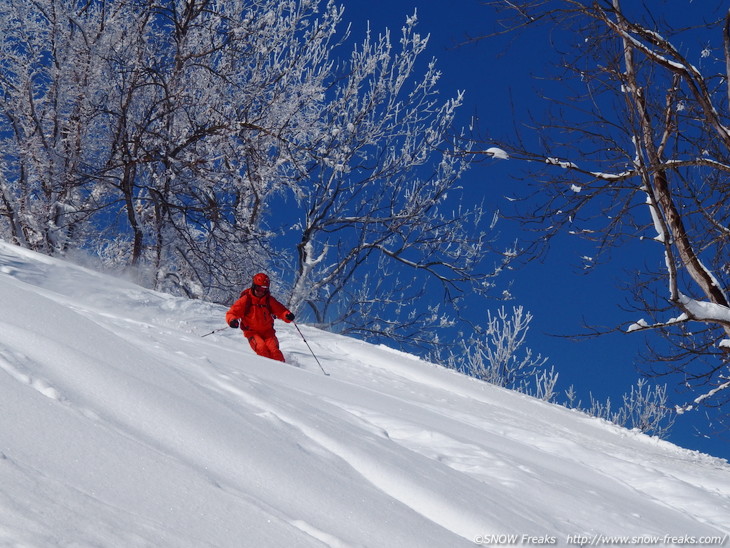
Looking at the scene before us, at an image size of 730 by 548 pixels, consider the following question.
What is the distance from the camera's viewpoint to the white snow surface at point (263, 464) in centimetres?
213

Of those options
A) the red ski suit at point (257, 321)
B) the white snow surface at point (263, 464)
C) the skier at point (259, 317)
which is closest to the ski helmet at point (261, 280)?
the skier at point (259, 317)

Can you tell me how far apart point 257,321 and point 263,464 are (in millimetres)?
6128

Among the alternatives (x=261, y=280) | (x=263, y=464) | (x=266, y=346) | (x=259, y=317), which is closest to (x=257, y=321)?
(x=259, y=317)

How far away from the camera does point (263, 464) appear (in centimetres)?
296

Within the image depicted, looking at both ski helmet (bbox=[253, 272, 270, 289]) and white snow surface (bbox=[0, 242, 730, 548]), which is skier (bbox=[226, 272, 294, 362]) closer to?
ski helmet (bbox=[253, 272, 270, 289])

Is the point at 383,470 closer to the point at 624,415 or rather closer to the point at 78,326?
the point at 78,326

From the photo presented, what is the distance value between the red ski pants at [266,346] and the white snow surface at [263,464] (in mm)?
2047

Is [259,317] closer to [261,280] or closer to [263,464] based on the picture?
[261,280]

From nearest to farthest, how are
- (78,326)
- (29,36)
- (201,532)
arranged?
1. (201,532)
2. (78,326)
3. (29,36)

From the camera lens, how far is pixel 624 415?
2197 cm

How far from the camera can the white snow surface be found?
213cm

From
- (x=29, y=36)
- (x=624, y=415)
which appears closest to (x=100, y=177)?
(x=29, y=36)

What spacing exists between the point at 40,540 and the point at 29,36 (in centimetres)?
1546

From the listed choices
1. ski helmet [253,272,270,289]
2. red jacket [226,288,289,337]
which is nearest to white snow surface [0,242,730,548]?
red jacket [226,288,289,337]
